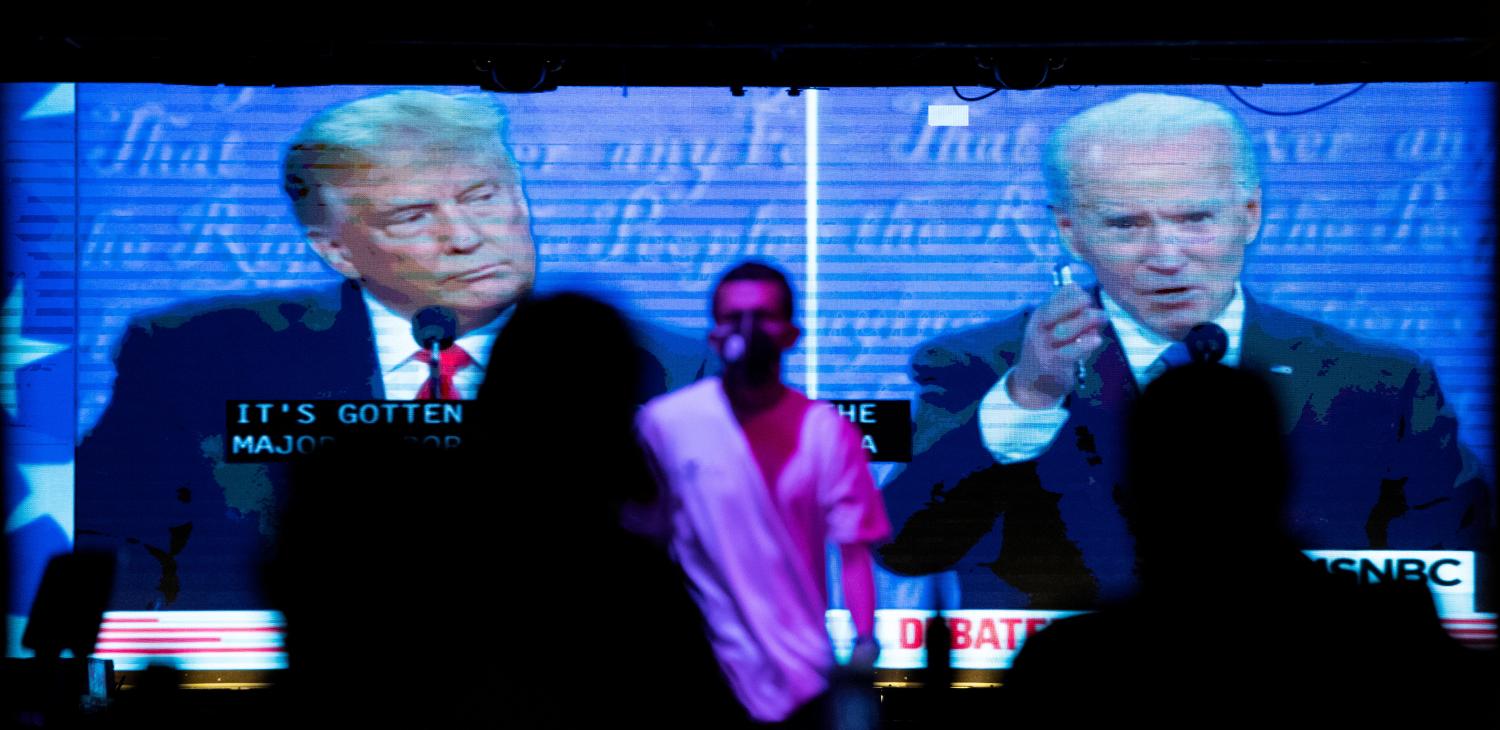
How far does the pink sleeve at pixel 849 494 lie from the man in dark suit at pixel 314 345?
75 centimetres

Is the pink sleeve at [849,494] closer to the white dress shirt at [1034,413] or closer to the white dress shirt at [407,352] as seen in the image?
the white dress shirt at [1034,413]

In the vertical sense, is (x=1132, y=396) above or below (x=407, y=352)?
below

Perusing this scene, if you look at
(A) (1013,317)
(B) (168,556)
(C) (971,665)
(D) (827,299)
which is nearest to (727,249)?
(D) (827,299)

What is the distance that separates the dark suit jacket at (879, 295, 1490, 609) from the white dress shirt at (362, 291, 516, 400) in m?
2.05

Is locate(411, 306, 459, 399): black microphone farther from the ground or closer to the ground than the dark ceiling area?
closer to the ground

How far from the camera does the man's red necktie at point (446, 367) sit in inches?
222

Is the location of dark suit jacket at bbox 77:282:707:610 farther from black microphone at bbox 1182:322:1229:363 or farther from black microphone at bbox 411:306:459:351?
black microphone at bbox 1182:322:1229:363

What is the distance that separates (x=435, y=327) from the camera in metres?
5.64

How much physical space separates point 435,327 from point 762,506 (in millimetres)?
1790

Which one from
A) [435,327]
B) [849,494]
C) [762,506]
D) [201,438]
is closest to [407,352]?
[435,327]

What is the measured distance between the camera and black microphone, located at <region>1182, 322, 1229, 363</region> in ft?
18.5

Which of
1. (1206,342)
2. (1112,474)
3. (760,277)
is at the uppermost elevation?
(760,277)

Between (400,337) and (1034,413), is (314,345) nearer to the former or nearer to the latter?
(400,337)

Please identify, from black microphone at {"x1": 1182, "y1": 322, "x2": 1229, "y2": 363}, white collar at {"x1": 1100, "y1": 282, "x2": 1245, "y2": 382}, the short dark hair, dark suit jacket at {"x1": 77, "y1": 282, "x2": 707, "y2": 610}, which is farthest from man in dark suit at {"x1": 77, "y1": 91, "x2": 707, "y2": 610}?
black microphone at {"x1": 1182, "y1": 322, "x2": 1229, "y2": 363}
